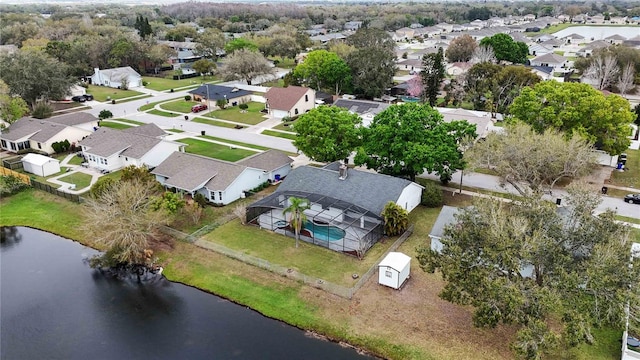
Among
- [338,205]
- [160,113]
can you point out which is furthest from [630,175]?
[160,113]

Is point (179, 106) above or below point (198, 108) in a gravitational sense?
below

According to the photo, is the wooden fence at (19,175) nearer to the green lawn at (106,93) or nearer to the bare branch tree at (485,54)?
the green lawn at (106,93)

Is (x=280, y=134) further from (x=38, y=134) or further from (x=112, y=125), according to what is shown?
(x=38, y=134)

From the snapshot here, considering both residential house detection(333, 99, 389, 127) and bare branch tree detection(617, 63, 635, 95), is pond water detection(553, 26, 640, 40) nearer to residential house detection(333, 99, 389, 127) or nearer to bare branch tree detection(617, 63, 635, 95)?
bare branch tree detection(617, 63, 635, 95)

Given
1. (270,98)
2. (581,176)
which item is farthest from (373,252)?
(270,98)

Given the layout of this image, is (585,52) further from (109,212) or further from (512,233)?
(109,212)

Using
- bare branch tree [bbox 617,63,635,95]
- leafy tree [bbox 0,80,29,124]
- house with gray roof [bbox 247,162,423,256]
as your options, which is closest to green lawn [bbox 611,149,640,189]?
house with gray roof [bbox 247,162,423,256]
